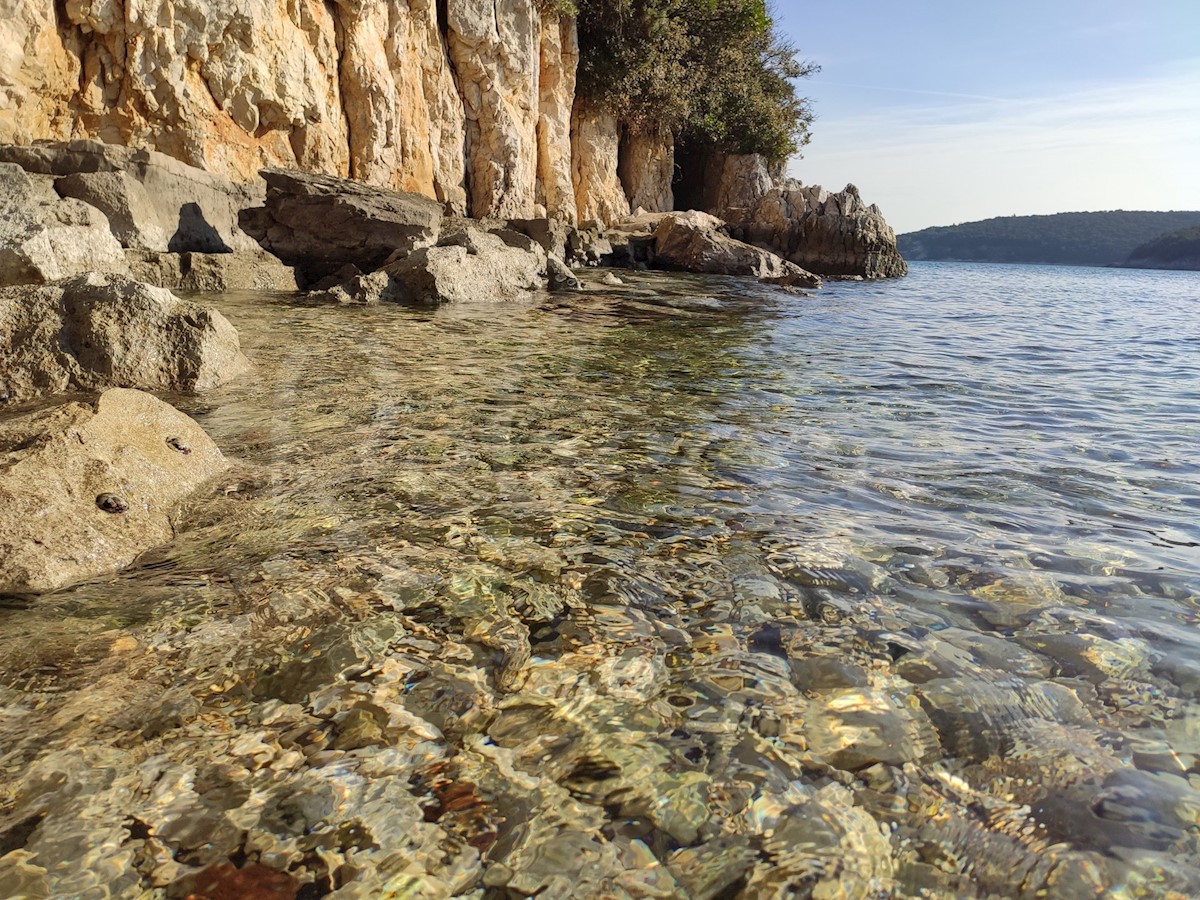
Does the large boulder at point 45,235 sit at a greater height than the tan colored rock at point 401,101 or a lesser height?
lesser

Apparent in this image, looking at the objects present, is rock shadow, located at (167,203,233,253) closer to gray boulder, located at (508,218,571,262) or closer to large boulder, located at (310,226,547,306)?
large boulder, located at (310,226,547,306)

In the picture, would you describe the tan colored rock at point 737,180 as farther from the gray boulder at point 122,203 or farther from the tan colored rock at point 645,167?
the gray boulder at point 122,203

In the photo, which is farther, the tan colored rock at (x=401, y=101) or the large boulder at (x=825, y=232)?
the large boulder at (x=825, y=232)

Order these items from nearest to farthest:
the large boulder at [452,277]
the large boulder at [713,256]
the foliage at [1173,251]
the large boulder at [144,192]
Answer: the large boulder at [144,192]
the large boulder at [452,277]
the large boulder at [713,256]
the foliage at [1173,251]

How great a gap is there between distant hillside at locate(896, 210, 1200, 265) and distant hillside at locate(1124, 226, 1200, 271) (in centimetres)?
641

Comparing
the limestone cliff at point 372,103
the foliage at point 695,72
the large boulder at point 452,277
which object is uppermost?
the foliage at point 695,72

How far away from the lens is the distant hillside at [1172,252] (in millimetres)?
68338

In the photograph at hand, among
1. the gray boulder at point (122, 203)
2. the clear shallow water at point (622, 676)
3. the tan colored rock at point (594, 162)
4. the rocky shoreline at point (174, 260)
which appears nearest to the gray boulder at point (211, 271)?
the rocky shoreline at point (174, 260)

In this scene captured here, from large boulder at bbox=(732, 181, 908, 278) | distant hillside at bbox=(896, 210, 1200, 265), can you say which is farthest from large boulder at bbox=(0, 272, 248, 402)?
distant hillside at bbox=(896, 210, 1200, 265)

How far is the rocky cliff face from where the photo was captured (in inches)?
422

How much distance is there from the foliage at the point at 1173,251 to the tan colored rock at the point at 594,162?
224 feet

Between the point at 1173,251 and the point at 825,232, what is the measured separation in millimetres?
67390

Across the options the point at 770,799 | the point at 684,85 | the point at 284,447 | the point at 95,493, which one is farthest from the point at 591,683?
the point at 684,85

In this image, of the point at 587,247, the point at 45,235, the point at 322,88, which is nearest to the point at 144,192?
the point at 45,235
